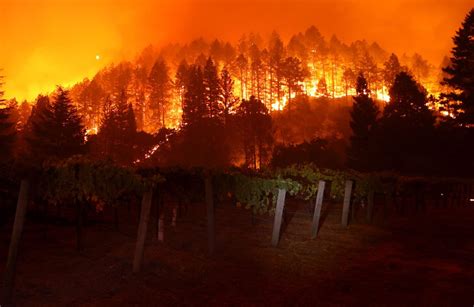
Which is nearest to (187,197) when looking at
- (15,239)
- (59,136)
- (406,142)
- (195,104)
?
(15,239)

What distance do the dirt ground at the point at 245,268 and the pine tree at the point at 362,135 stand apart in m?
32.3

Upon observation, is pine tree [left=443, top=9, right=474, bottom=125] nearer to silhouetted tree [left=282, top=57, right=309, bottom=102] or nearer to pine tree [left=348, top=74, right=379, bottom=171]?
pine tree [left=348, top=74, right=379, bottom=171]

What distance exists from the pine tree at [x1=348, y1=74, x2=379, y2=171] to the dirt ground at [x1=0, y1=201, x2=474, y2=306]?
106ft

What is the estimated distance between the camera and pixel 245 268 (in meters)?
10.7

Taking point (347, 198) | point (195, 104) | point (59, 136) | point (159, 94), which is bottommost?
point (347, 198)

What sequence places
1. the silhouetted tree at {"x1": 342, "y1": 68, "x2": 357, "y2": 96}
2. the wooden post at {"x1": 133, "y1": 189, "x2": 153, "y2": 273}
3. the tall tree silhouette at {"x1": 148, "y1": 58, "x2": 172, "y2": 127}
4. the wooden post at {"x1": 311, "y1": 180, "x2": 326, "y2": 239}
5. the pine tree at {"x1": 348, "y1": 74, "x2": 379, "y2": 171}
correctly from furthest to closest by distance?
the silhouetted tree at {"x1": 342, "y1": 68, "x2": 357, "y2": 96} → the tall tree silhouette at {"x1": 148, "y1": 58, "x2": 172, "y2": 127} → the pine tree at {"x1": 348, "y1": 74, "x2": 379, "y2": 171} → the wooden post at {"x1": 311, "y1": 180, "x2": 326, "y2": 239} → the wooden post at {"x1": 133, "y1": 189, "x2": 153, "y2": 273}

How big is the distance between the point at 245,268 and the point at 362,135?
47.7 meters

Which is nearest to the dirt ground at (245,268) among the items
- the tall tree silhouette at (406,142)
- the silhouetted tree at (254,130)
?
the tall tree silhouette at (406,142)

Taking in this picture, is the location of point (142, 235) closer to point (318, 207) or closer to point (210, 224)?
point (210, 224)

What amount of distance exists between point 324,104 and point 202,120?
137 feet

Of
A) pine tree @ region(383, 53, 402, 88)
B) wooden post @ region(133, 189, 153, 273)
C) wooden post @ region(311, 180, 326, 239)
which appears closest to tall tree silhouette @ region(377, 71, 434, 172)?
wooden post @ region(311, 180, 326, 239)

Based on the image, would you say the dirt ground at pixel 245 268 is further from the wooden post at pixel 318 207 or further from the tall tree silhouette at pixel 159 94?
the tall tree silhouette at pixel 159 94

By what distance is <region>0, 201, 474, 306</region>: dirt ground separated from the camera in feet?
27.3

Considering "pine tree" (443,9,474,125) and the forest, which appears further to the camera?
"pine tree" (443,9,474,125)
